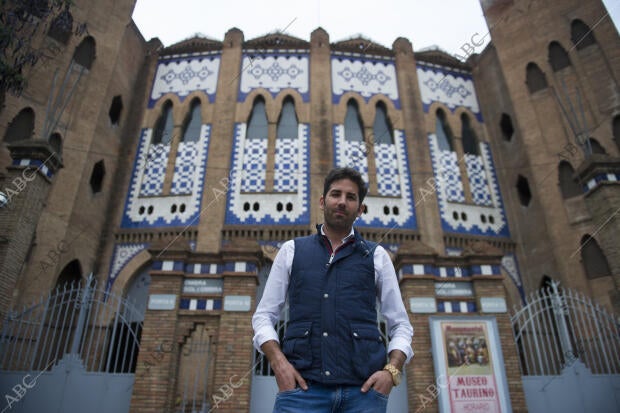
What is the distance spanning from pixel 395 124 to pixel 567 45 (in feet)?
16.0

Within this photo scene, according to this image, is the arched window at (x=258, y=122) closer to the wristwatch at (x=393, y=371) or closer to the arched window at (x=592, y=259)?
the arched window at (x=592, y=259)

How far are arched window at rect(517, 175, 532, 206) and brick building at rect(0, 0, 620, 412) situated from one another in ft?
0.19

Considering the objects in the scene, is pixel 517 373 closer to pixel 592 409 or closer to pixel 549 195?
pixel 592 409

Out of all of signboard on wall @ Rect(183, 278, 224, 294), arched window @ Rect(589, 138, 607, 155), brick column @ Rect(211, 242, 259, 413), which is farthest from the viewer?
arched window @ Rect(589, 138, 607, 155)

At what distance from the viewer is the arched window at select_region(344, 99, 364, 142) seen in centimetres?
1231

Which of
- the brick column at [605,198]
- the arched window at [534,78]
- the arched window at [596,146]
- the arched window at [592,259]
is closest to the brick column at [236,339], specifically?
the brick column at [605,198]

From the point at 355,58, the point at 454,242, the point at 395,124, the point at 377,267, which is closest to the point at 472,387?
the point at 377,267

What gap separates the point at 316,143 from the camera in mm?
11727

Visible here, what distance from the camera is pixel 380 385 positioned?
1.58 meters

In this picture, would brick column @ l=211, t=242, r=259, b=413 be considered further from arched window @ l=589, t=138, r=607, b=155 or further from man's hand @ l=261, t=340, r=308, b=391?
arched window @ l=589, t=138, r=607, b=155

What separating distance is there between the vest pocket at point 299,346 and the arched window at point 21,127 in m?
10.1

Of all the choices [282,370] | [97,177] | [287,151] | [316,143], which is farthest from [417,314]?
[97,177]

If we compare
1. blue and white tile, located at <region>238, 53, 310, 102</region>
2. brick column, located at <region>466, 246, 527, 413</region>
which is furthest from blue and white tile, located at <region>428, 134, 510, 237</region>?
brick column, located at <region>466, 246, 527, 413</region>

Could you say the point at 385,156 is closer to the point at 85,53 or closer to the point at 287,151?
the point at 287,151
